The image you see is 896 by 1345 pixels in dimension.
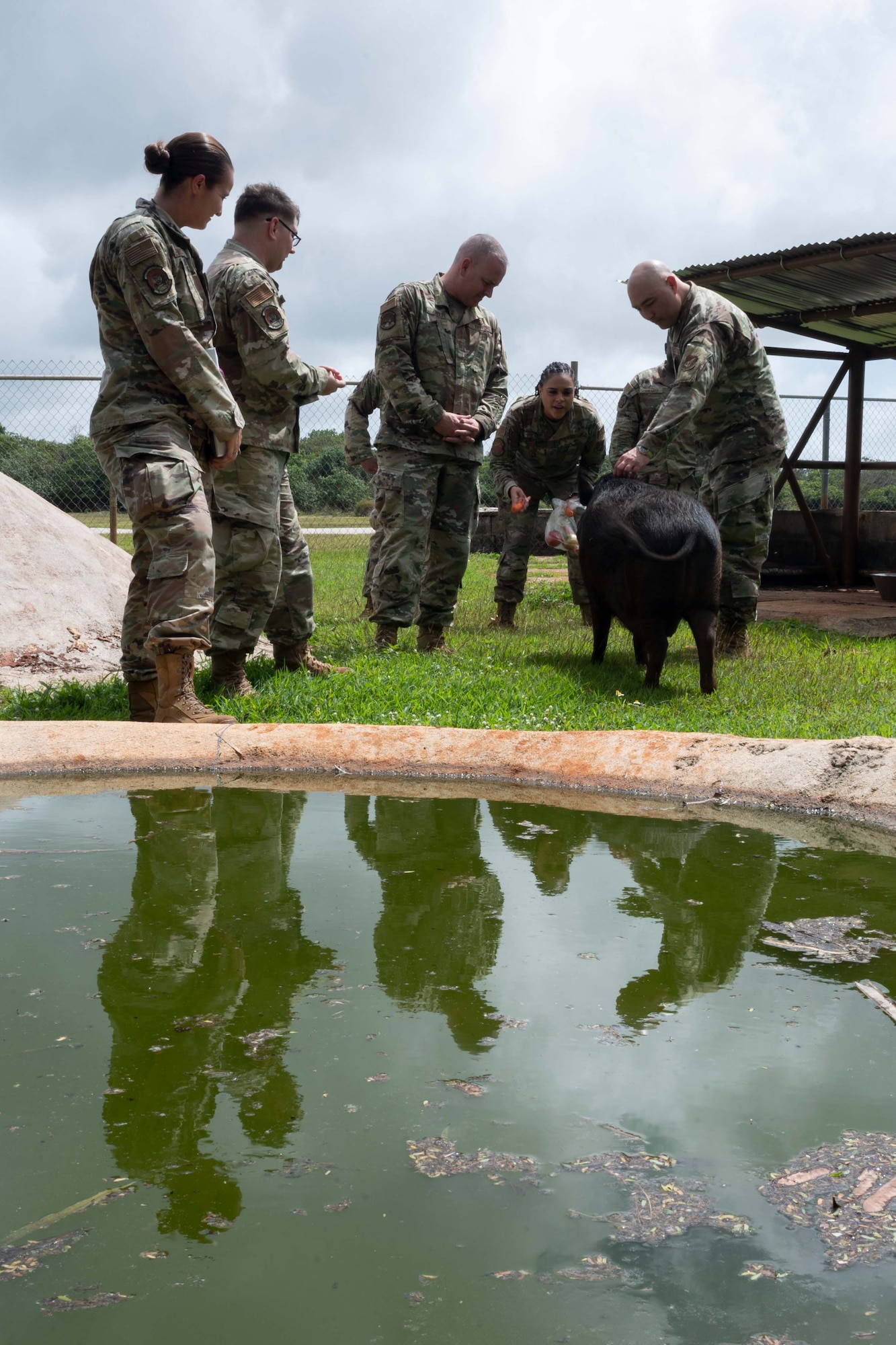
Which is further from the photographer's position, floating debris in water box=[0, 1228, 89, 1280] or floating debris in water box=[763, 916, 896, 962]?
floating debris in water box=[763, 916, 896, 962]

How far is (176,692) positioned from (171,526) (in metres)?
0.60

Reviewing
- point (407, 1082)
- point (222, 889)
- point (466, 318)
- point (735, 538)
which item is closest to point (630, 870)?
point (222, 889)

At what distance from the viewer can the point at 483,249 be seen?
6.07 m

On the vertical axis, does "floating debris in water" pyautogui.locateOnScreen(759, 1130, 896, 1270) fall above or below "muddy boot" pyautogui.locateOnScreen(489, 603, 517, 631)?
below

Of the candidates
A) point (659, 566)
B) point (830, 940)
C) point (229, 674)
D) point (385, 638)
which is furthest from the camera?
point (385, 638)


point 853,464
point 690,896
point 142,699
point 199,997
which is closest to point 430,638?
point 142,699

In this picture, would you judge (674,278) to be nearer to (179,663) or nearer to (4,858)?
(179,663)

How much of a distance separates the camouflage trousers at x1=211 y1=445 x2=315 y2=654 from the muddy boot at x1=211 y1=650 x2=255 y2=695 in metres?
0.05

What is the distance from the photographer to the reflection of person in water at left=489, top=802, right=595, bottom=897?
294 cm

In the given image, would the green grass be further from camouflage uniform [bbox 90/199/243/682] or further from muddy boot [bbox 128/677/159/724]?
camouflage uniform [bbox 90/199/243/682]

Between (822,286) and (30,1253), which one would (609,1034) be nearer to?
(30,1253)

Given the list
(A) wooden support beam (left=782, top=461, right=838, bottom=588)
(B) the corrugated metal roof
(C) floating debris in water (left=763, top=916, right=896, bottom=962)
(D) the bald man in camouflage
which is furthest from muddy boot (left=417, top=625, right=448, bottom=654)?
(A) wooden support beam (left=782, top=461, right=838, bottom=588)

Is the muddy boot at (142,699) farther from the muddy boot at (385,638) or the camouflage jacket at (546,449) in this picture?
the camouflage jacket at (546,449)

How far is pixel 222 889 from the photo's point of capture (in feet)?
9.01
